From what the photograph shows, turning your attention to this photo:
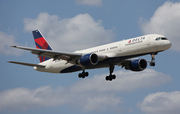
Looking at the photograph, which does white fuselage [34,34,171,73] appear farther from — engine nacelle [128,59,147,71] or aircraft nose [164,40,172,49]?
engine nacelle [128,59,147,71]

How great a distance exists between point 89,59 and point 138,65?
10833 mm

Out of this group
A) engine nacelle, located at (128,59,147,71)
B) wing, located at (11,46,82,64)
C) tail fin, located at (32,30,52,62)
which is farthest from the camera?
tail fin, located at (32,30,52,62)

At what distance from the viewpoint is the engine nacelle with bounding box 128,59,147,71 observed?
4625 cm

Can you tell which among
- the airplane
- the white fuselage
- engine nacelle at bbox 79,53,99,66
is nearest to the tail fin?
the airplane

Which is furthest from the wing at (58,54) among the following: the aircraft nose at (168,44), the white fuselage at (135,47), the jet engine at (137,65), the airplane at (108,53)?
the aircraft nose at (168,44)

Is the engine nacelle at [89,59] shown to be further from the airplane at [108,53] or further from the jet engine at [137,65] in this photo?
the jet engine at [137,65]

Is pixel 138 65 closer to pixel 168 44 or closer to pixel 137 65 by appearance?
pixel 137 65

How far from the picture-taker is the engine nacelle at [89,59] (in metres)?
38.9

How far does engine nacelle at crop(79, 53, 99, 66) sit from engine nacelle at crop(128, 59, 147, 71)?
9420mm

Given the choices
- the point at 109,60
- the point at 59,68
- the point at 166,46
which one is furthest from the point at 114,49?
the point at 59,68

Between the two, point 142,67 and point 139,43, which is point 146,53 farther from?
point 142,67

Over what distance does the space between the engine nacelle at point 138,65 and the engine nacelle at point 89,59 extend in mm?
9420

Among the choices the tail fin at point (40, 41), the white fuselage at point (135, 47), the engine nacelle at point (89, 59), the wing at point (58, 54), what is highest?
the tail fin at point (40, 41)

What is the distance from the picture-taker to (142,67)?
46.9 meters
